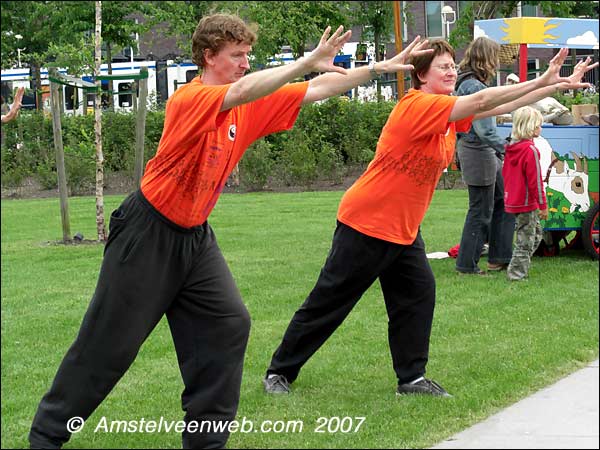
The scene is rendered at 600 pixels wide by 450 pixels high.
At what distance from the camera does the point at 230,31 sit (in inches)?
183

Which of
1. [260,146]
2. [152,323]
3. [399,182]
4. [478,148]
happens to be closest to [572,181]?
[478,148]

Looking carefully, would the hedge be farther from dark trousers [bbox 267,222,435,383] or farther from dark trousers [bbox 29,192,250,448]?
dark trousers [bbox 29,192,250,448]

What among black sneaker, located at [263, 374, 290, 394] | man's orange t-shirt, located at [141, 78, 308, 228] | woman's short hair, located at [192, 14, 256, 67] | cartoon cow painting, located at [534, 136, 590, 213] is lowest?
black sneaker, located at [263, 374, 290, 394]

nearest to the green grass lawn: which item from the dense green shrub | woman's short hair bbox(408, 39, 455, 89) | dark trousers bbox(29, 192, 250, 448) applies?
dark trousers bbox(29, 192, 250, 448)

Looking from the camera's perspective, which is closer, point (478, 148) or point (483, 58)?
point (483, 58)

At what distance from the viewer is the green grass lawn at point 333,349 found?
548cm

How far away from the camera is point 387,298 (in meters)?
5.99

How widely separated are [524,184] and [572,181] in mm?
1185

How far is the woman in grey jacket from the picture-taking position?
9508 mm

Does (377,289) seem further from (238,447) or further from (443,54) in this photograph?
(238,447)

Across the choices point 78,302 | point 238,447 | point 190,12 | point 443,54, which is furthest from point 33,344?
point 190,12

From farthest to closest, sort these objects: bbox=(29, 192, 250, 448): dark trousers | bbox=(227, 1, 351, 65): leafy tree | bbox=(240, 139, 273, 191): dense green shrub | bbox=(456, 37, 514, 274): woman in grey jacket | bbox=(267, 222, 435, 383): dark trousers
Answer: bbox=(227, 1, 351, 65): leafy tree
bbox=(240, 139, 273, 191): dense green shrub
bbox=(456, 37, 514, 274): woman in grey jacket
bbox=(267, 222, 435, 383): dark trousers
bbox=(29, 192, 250, 448): dark trousers

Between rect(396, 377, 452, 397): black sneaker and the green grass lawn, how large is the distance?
75 mm

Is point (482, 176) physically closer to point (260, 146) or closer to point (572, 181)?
point (572, 181)
